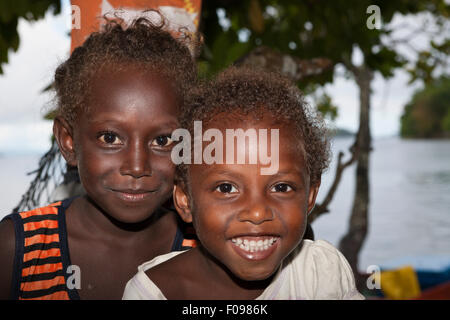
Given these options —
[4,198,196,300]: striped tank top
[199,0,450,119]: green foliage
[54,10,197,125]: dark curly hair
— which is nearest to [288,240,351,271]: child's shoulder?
[54,10,197,125]: dark curly hair

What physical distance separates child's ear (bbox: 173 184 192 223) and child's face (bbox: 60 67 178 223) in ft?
0.13

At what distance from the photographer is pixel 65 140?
1.46 metres

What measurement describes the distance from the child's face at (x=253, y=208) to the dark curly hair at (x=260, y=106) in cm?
3

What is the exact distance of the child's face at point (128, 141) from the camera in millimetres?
1261

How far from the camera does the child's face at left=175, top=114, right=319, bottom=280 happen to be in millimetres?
1096

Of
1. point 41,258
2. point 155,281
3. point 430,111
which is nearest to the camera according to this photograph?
point 155,281

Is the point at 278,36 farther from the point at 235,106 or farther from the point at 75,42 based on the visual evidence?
the point at 235,106

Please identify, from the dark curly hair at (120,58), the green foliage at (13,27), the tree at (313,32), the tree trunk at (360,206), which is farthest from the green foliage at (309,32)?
the dark curly hair at (120,58)

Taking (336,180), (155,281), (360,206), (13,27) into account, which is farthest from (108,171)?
(360,206)

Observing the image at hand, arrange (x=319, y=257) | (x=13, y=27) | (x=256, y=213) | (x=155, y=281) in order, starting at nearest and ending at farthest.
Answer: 1. (x=256, y=213)
2. (x=155, y=281)
3. (x=319, y=257)
4. (x=13, y=27)

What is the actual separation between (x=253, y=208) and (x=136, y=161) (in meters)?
0.36

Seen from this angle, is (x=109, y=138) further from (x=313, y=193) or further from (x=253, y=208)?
(x=313, y=193)

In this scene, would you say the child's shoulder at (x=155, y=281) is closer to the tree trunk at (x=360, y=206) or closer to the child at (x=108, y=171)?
the child at (x=108, y=171)

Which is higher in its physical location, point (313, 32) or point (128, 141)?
point (313, 32)
